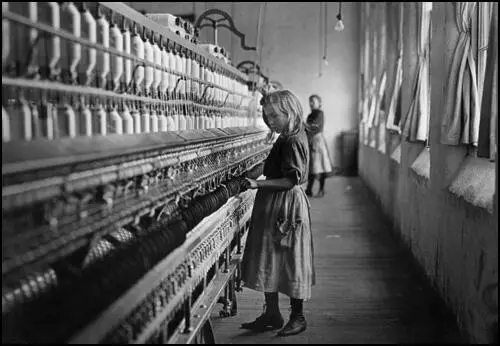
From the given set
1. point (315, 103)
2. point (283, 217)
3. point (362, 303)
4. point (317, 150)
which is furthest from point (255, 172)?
point (315, 103)

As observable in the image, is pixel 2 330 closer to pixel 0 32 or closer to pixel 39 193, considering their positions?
pixel 39 193

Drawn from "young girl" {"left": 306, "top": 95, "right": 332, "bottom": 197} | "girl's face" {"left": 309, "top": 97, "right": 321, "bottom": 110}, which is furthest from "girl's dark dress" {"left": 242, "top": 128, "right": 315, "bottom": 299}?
"girl's face" {"left": 309, "top": 97, "right": 321, "bottom": 110}

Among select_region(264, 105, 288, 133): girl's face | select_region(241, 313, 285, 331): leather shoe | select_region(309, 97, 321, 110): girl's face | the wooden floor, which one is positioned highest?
select_region(309, 97, 321, 110): girl's face

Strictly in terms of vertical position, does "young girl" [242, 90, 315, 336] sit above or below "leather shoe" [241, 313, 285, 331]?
above

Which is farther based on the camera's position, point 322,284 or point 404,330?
point 322,284

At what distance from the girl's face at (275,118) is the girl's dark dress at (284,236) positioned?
69 mm

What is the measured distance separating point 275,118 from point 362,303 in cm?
174

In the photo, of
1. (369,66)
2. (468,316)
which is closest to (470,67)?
(468,316)

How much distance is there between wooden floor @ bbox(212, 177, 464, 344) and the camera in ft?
13.1

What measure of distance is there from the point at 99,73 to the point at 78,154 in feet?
1.86

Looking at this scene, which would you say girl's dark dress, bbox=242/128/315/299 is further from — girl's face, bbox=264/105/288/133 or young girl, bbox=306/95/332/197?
young girl, bbox=306/95/332/197

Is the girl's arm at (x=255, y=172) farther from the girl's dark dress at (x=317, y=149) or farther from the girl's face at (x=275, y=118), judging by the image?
the girl's dark dress at (x=317, y=149)

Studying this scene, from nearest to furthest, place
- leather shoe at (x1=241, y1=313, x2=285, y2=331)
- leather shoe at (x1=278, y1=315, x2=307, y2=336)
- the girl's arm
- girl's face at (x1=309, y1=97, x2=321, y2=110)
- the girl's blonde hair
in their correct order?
1. the girl's blonde hair
2. leather shoe at (x1=278, y1=315, x2=307, y2=336)
3. leather shoe at (x1=241, y1=313, x2=285, y2=331)
4. the girl's arm
5. girl's face at (x1=309, y1=97, x2=321, y2=110)

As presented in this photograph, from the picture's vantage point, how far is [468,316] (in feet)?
12.4
